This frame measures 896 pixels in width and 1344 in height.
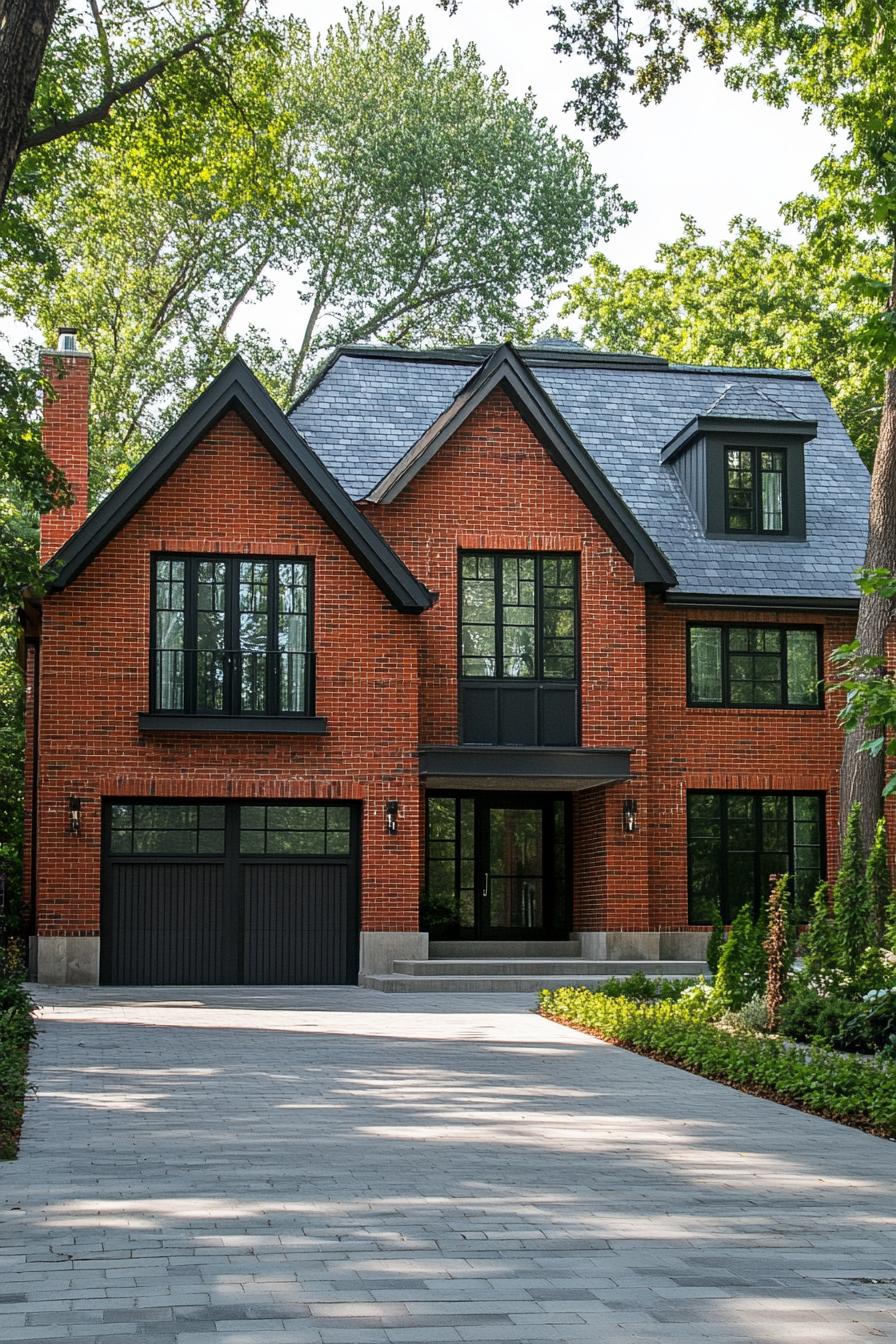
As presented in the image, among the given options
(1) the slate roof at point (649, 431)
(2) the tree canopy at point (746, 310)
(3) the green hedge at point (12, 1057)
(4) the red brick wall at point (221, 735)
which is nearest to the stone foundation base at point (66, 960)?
(4) the red brick wall at point (221, 735)

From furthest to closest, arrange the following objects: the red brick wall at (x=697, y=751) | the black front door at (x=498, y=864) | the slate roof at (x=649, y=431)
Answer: the slate roof at (x=649, y=431)
the black front door at (x=498, y=864)
the red brick wall at (x=697, y=751)

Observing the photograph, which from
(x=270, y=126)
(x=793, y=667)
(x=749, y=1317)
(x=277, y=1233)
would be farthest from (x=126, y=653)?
(x=749, y=1317)

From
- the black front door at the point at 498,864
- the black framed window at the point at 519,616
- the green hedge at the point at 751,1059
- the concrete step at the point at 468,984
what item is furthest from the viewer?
the black front door at the point at 498,864

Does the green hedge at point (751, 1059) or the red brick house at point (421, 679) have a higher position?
the red brick house at point (421, 679)

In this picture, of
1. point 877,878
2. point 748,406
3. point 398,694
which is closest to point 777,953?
point 877,878

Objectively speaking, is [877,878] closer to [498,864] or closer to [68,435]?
[498,864]

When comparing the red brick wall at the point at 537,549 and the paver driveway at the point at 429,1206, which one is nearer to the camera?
the paver driveway at the point at 429,1206

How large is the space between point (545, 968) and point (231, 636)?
650 centimetres

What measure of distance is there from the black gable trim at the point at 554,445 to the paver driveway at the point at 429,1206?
12426 millimetres

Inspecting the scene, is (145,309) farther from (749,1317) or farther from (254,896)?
(749,1317)

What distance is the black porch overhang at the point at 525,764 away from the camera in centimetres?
2395

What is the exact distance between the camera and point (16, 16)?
38.6 feet

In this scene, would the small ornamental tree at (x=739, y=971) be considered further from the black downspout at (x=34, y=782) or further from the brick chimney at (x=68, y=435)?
the brick chimney at (x=68, y=435)

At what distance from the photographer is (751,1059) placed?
42.1 ft
